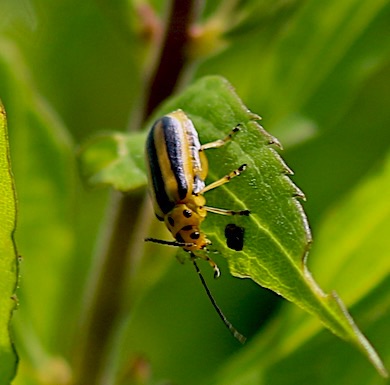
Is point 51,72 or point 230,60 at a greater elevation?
point 230,60

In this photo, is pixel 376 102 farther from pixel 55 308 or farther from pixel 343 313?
pixel 343 313

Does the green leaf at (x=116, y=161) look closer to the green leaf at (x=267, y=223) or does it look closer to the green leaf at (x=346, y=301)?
the green leaf at (x=267, y=223)

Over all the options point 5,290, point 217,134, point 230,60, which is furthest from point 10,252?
point 230,60

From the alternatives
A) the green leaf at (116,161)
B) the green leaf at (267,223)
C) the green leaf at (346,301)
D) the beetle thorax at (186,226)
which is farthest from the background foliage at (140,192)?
the green leaf at (267,223)

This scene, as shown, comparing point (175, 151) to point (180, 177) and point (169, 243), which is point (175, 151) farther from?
point (169, 243)

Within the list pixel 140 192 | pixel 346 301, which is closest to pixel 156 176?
pixel 140 192

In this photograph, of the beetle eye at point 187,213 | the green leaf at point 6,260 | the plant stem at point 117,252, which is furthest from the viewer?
the plant stem at point 117,252
